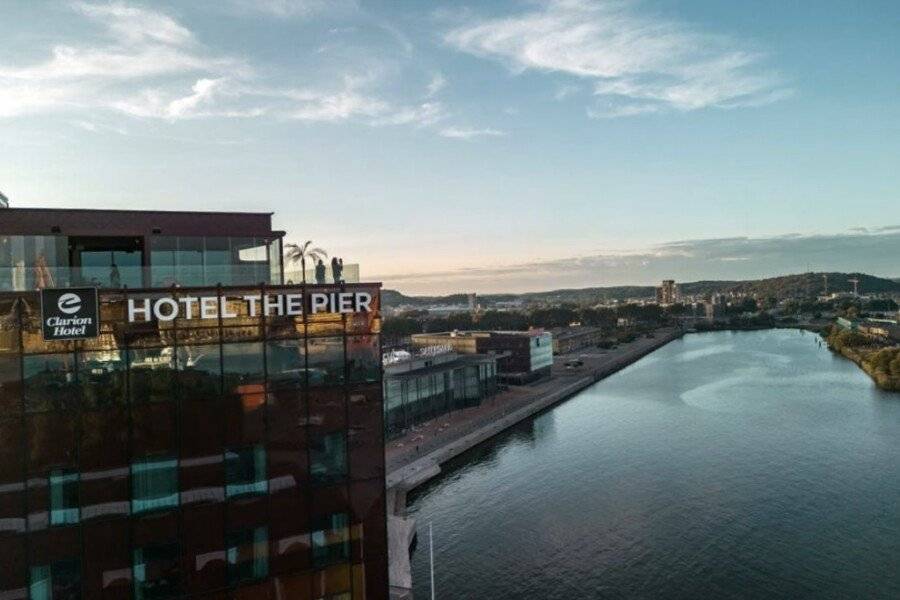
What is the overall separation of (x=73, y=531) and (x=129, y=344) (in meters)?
4.03

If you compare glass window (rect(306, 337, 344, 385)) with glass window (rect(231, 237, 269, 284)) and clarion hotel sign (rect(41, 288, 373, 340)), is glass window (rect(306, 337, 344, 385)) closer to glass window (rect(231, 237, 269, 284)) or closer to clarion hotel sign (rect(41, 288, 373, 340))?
clarion hotel sign (rect(41, 288, 373, 340))

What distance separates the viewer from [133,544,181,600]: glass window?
14.3 meters

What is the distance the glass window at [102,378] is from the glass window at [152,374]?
23 cm

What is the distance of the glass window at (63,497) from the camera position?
13.7 metres

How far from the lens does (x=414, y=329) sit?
176m

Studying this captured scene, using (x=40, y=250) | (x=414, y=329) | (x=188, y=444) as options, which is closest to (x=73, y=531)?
(x=188, y=444)

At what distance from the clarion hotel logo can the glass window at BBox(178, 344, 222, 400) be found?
1.90 m

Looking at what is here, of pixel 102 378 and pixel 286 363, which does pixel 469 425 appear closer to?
pixel 286 363

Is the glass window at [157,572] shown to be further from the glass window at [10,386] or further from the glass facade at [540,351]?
the glass facade at [540,351]

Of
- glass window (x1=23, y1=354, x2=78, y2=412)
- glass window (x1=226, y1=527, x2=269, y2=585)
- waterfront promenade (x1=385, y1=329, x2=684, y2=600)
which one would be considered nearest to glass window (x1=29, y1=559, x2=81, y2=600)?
glass window (x1=226, y1=527, x2=269, y2=585)

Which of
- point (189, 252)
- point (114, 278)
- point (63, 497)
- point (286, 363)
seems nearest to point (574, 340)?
point (189, 252)

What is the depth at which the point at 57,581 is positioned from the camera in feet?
44.8

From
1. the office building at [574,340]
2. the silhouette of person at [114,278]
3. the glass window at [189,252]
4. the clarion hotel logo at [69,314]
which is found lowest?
the office building at [574,340]

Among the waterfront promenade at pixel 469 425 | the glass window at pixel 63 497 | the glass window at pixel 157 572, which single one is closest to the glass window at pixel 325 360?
the glass window at pixel 157 572
